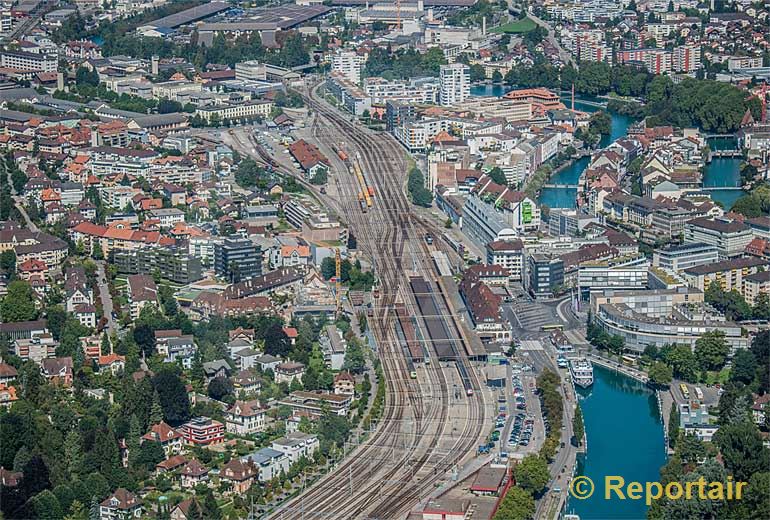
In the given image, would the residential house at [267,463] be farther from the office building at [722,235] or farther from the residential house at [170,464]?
the office building at [722,235]

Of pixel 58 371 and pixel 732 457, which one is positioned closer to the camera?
pixel 732 457

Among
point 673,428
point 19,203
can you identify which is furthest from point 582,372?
point 19,203

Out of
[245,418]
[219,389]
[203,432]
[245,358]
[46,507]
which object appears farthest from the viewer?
[245,358]

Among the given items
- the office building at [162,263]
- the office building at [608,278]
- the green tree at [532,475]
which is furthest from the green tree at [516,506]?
the office building at [162,263]

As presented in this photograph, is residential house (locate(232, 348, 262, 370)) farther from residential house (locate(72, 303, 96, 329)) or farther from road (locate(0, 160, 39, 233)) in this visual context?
road (locate(0, 160, 39, 233))

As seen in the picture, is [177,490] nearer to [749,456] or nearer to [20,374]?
[20,374]

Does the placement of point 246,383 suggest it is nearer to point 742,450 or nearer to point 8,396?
point 8,396

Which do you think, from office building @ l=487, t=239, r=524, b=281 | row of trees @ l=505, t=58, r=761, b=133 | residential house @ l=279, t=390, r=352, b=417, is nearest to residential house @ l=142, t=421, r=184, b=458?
residential house @ l=279, t=390, r=352, b=417
